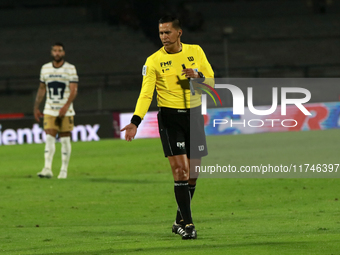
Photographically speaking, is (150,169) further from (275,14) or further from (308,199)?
(275,14)

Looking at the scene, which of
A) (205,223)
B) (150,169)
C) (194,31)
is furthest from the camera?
(194,31)

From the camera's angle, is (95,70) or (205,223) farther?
(95,70)

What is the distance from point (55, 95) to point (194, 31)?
79.6 feet

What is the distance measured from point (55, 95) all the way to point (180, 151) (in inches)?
253

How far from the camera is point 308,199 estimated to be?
9336mm

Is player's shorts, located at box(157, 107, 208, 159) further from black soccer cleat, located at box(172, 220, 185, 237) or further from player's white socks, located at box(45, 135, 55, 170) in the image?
player's white socks, located at box(45, 135, 55, 170)

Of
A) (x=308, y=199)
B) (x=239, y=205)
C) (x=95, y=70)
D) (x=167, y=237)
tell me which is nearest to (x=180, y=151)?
(x=167, y=237)

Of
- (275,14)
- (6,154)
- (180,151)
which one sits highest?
(275,14)

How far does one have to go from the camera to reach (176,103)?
654cm

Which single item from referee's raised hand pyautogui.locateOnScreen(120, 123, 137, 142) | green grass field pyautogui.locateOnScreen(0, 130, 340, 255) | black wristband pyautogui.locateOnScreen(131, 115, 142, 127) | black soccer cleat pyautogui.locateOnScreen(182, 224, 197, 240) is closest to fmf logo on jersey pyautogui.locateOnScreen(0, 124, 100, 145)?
green grass field pyautogui.locateOnScreen(0, 130, 340, 255)

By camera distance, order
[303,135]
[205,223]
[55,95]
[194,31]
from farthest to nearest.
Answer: [194,31]
[303,135]
[55,95]
[205,223]

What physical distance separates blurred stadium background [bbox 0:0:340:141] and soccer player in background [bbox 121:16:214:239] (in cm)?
2375

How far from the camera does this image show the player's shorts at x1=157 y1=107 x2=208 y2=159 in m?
6.48

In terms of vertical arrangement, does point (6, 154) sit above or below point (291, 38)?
below
